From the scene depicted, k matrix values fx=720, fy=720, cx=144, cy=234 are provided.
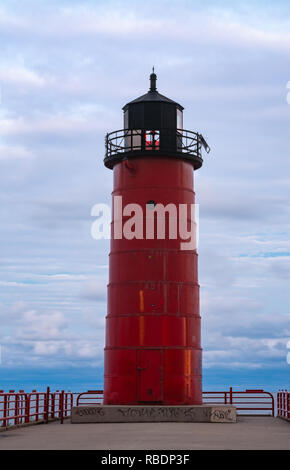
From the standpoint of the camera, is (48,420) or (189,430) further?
(48,420)

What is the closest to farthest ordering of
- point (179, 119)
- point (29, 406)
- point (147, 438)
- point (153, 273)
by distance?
point (147, 438)
point (29, 406)
point (153, 273)
point (179, 119)

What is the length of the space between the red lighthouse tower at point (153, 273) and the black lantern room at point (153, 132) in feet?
0.13

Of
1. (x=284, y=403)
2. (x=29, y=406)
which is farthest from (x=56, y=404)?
(x=284, y=403)

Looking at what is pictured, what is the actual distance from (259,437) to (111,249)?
37.9ft

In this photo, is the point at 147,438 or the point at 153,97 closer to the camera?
the point at 147,438

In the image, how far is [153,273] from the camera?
2708cm

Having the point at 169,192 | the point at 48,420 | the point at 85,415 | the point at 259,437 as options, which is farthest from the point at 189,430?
the point at 169,192

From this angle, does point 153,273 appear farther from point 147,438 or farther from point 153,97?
point 147,438

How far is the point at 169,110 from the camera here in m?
28.4

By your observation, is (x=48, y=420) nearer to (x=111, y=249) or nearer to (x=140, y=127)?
(x=111, y=249)

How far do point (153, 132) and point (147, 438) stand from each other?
1378 centimetres

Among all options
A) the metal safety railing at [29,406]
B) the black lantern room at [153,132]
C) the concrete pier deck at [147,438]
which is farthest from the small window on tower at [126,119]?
the concrete pier deck at [147,438]

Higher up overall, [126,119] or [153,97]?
[153,97]

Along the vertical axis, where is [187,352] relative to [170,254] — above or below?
below
